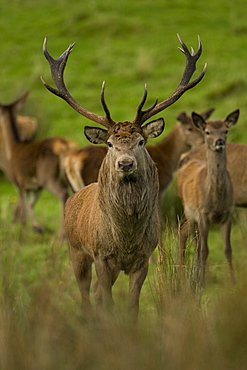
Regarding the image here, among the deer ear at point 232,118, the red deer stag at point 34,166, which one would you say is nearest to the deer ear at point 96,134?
the deer ear at point 232,118

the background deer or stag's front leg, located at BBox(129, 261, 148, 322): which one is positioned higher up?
the background deer

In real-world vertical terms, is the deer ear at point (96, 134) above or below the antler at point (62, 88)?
below

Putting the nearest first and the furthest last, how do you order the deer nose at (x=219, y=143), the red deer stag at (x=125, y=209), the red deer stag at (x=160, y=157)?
the red deer stag at (x=125, y=209), the deer nose at (x=219, y=143), the red deer stag at (x=160, y=157)

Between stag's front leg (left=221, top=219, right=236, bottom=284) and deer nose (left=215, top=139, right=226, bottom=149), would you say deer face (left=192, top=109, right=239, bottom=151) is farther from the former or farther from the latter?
stag's front leg (left=221, top=219, right=236, bottom=284)

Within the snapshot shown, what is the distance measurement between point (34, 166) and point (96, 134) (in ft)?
18.6

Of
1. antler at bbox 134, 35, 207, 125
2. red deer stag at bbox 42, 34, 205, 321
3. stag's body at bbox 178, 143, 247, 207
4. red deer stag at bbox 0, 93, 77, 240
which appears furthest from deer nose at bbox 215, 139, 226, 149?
red deer stag at bbox 0, 93, 77, 240

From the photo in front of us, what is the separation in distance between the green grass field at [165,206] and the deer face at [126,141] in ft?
1.69

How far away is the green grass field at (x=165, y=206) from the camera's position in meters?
3.46

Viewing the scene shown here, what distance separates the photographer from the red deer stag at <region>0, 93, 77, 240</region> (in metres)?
11.0

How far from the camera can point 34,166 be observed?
11.3 m

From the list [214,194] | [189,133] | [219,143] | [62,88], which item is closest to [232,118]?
[219,143]

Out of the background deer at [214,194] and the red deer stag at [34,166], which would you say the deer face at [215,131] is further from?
the red deer stag at [34,166]

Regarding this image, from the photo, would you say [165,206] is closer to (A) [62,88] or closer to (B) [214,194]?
(B) [214,194]

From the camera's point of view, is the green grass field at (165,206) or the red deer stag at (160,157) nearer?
the green grass field at (165,206)
